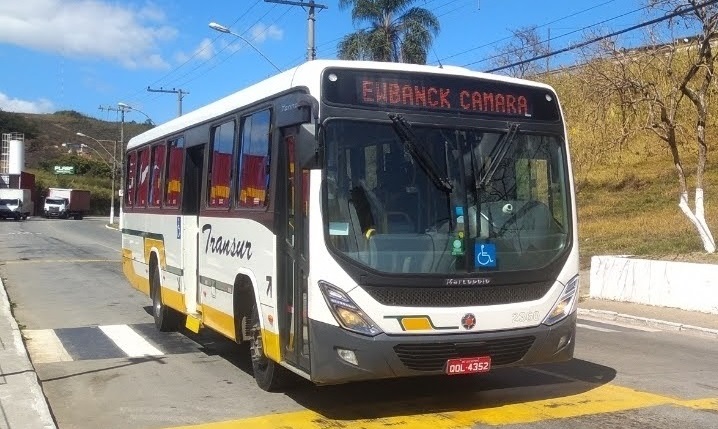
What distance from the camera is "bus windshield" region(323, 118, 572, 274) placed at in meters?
6.45

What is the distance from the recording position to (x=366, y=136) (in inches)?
259

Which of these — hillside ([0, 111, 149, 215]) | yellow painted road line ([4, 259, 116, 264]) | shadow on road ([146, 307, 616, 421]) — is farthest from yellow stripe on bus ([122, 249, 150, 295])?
hillside ([0, 111, 149, 215])

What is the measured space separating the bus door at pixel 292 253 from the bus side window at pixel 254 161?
398mm

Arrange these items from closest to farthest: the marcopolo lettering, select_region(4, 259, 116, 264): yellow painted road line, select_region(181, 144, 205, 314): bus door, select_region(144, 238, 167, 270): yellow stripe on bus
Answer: the marcopolo lettering → select_region(181, 144, 205, 314): bus door → select_region(144, 238, 167, 270): yellow stripe on bus → select_region(4, 259, 116, 264): yellow painted road line

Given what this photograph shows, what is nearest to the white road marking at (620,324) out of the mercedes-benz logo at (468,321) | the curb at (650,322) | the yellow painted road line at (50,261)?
the curb at (650,322)

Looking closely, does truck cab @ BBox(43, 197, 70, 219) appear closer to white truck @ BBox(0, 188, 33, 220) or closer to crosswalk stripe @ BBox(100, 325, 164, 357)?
white truck @ BBox(0, 188, 33, 220)

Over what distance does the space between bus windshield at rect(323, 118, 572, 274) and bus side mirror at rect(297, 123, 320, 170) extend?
0.14 metres

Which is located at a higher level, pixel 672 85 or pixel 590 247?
pixel 672 85

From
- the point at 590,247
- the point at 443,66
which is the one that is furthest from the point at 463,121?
the point at 590,247

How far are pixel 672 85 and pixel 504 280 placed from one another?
15.1 meters

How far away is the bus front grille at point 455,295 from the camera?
6.33 m

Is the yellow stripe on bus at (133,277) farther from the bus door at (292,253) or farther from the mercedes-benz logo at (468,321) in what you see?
the mercedes-benz logo at (468,321)

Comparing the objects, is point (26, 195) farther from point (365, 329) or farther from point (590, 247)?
point (365, 329)

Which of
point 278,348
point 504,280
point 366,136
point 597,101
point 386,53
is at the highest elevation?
point 386,53
